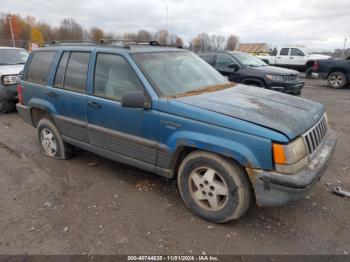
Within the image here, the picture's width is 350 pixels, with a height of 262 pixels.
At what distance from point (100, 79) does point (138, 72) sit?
68cm

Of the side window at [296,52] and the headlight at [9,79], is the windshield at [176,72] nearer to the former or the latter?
the headlight at [9,79]

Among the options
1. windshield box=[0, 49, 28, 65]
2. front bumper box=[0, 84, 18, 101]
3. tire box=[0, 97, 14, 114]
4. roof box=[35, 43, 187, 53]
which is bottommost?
tire box=[0, 97, 14, 114]

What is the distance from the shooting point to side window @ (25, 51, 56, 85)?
4.34 meters

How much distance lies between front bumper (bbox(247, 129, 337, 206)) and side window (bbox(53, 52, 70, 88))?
3.05m

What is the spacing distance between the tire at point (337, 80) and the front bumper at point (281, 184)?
41.3 feet

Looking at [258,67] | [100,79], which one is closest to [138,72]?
[100,79]

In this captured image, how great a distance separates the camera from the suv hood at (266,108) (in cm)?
256

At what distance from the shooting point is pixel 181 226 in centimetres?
291

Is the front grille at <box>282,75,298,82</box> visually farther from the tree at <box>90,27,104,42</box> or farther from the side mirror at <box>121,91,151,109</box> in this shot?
the side mirror at <box>121,91,151,109</box>

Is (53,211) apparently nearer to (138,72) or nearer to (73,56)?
(138,72)

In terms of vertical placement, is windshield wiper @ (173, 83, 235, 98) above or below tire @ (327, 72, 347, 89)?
above

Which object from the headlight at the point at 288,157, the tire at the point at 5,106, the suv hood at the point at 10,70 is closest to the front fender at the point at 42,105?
the headlight at the point at 288,157


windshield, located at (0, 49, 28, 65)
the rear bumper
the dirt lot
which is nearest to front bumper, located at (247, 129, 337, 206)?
the dirt lot

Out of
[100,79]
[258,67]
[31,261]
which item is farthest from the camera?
[258,67]
